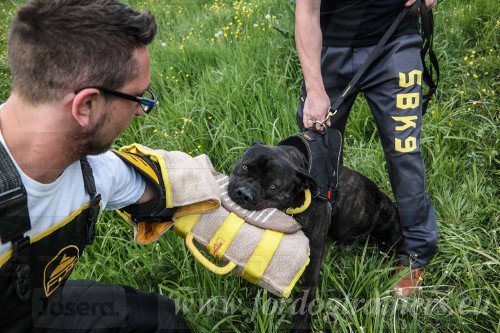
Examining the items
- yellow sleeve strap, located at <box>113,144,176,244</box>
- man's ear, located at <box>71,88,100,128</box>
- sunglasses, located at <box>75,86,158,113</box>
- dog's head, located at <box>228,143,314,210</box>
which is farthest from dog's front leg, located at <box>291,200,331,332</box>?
man's ear, located at <box>71,88,100,128</box>

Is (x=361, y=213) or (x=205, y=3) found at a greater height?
(x=205, y=3)

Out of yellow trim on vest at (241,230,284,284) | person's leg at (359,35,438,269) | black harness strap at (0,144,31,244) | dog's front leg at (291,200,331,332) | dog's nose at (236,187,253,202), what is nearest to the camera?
black harness strap at (0,144,31,244)

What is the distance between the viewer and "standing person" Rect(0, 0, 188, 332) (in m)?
1.36

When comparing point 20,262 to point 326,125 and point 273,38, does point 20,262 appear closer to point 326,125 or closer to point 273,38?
point 326,125

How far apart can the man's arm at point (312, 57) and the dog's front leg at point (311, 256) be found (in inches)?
18.3

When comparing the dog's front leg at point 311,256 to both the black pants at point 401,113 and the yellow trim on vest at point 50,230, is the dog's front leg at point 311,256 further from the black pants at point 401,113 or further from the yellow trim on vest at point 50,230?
the yellow trim on vest at point 50,230

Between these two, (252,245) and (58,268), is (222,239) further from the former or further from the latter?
(58,268)

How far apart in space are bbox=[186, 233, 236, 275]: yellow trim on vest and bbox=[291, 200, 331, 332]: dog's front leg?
21.2 inches

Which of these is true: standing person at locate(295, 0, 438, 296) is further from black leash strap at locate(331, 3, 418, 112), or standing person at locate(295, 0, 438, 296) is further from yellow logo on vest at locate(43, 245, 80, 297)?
yellow logo on vest at locate(43, 245, 80, 297)

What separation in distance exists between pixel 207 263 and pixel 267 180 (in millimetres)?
590

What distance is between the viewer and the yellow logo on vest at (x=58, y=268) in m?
1.57

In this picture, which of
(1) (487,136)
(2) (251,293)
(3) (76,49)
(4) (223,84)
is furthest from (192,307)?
(1) (487,136)

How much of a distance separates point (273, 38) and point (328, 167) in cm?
213

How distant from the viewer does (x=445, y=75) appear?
12.6 ft
